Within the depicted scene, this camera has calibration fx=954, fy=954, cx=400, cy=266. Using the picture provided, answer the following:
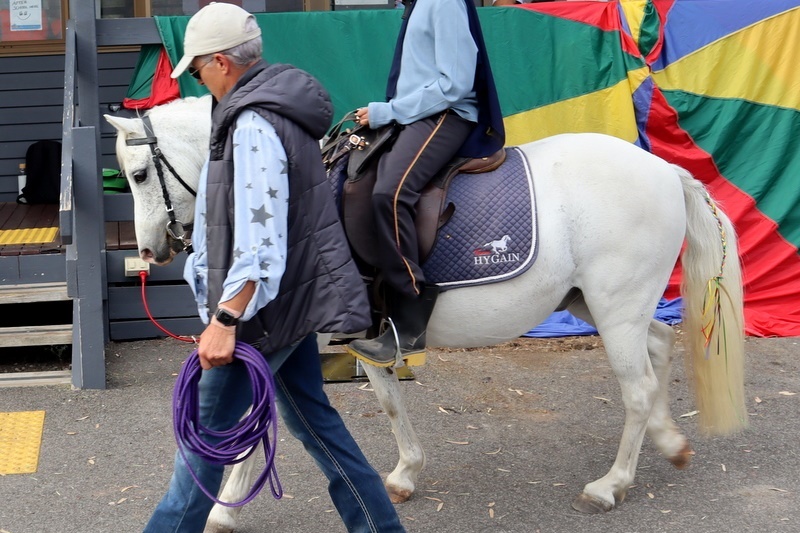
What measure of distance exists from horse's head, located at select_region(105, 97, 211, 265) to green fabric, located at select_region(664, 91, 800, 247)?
4.12m

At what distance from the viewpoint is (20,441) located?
5.02 metres

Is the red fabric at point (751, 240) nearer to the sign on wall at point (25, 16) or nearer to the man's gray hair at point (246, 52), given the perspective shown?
the man's gray hair at point (246, 52)

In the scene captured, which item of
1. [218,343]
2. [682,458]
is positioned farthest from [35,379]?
[682,458]

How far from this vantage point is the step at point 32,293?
623 centimetres

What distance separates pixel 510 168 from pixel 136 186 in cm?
155

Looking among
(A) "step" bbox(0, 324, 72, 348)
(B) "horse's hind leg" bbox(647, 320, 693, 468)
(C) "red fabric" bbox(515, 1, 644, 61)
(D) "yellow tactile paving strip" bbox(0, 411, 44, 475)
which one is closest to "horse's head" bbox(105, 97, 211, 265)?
(D) "yellow tactile paving strip" bbox(0, 411, 44, 475)

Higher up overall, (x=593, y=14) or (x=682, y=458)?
(x=593, y=14)

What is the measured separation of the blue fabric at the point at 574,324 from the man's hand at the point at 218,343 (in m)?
4.06

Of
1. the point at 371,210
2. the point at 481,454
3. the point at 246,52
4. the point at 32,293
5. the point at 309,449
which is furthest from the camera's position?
the point at 32,293

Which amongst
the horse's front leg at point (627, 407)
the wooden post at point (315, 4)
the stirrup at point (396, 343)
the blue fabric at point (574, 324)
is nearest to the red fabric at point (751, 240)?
the blue fabric at point (574, 324)

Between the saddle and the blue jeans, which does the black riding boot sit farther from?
the blue jeans

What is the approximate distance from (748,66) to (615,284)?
3397mm

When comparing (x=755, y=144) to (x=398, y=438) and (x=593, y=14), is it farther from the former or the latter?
(x=398, y=438)

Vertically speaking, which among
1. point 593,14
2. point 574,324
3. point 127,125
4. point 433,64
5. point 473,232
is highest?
point 433,64
